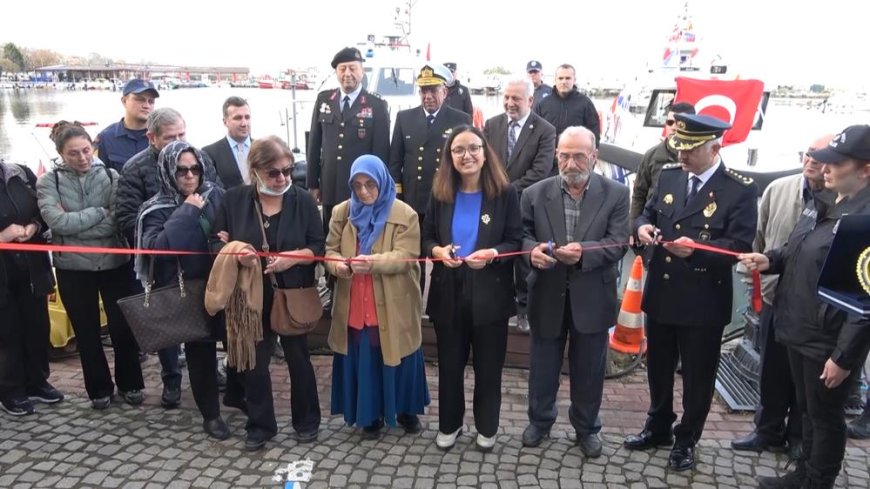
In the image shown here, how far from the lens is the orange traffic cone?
4641 mm

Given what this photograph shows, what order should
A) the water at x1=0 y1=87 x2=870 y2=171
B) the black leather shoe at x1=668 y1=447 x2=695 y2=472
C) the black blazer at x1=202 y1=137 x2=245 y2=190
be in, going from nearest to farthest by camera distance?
the black leather shoe at x1=668 y1=447 x2=695 y2=472 → the black blazer at x1=202 y1=137 x2=245 y2=190 → the water at x1=0 y1=87 x2=870 y2=171

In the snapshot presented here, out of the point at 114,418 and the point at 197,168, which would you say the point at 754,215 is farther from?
the point at 114,418

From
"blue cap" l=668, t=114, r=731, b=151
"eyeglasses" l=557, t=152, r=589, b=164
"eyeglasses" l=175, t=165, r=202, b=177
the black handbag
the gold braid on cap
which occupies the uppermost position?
"blue cap" l=668, t=114, r=731, b=151

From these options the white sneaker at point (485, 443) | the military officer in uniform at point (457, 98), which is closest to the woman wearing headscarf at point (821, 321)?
the white sneaker at point (485, 443)

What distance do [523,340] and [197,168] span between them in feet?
9.15

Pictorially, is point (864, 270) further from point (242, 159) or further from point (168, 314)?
point (242, 159)

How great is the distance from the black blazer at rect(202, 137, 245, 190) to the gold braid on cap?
13.0 feet

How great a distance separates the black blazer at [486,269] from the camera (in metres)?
3.22

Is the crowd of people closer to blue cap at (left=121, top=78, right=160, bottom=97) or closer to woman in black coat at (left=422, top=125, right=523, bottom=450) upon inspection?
woman in black coat at (left=422, top=125, right=523, bottom=450)

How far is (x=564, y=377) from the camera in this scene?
4.50 metres

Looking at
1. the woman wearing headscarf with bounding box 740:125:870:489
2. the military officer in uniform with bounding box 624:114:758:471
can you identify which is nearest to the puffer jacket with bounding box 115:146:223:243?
the military officer in uniform with bounding box 624:114:758:471

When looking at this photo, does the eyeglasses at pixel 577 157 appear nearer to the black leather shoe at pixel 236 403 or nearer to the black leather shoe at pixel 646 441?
the black leather shoe at pixel 646 441

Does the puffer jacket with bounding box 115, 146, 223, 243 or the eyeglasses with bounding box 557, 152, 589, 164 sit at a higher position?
the eyeglasses with bounding box 557, 152, 589, 164

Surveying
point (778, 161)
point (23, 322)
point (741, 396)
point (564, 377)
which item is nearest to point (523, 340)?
point (564, 377)
